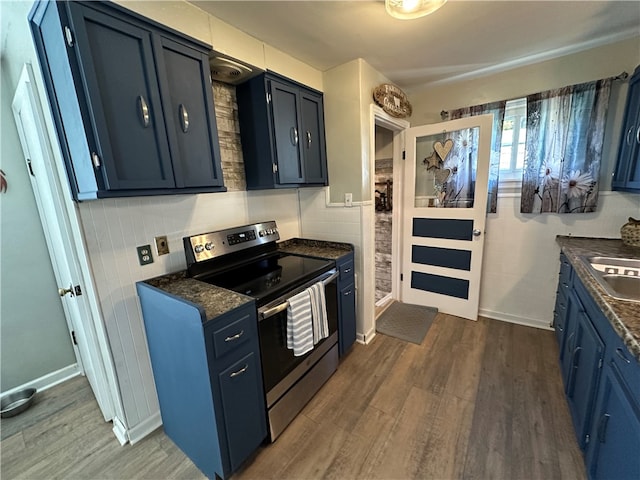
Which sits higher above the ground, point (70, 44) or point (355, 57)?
point (355, 57)

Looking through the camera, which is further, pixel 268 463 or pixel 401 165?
pixel 401 165

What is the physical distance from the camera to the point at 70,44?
1043 mm

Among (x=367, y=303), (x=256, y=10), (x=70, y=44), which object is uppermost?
(x=256, y=10)

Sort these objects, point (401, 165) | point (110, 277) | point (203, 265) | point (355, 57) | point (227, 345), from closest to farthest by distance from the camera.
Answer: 1. point (227, 345)
2. point (110, 277)
3. point (203, 265)
4. point (355, 57)
5. point (401, 165)

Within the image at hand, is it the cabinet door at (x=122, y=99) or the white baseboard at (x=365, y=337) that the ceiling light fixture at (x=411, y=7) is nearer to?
the cabinet door at (x=122, y=99)

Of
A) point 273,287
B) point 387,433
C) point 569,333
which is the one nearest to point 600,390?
point 569,333

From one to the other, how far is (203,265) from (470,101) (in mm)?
2861

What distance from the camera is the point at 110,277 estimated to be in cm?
142

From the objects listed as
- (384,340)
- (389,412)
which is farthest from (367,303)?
(389,412)

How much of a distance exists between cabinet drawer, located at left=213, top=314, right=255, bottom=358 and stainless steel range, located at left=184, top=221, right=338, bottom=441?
0.08m

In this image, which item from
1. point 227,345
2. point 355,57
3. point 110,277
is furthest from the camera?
point 355,57

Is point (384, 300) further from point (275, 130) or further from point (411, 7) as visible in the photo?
point (411, 7)

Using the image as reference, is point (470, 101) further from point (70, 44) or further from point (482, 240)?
point (70, 44)

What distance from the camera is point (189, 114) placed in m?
1.41
